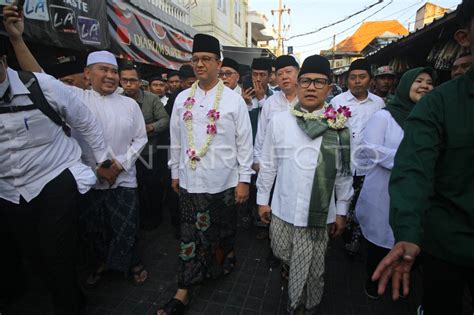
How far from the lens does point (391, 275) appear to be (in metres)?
1.18

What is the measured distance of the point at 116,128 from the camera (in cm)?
281

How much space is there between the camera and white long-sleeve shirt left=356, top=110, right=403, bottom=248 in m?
2.54

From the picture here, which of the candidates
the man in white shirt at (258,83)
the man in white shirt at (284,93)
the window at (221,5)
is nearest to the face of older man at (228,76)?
the man in white shirt at (258,83)

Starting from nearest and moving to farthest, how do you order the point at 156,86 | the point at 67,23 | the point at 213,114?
the point at 213,114 → the point at 67,23 → the point at 156,86

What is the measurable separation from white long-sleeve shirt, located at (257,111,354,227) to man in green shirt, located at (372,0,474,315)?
0.86m

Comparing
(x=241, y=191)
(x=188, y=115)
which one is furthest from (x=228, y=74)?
(x=241, y=191)

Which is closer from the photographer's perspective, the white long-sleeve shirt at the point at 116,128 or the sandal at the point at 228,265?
the white long-sleeve shirt at the point at 116,128

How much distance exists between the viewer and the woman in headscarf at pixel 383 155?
8.23 ft

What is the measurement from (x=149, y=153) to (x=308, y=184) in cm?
250

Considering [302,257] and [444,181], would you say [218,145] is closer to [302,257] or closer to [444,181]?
[302,257]

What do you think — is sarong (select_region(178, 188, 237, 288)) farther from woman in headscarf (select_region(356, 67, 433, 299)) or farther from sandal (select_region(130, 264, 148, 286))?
woman in headscarf (select_region(356, 67, 433, 299))

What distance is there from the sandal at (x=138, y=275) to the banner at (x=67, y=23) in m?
3.03

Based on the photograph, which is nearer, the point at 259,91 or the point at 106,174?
the point at 106,174

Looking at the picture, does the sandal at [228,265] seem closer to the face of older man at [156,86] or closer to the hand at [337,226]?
the hand at [337,226]
